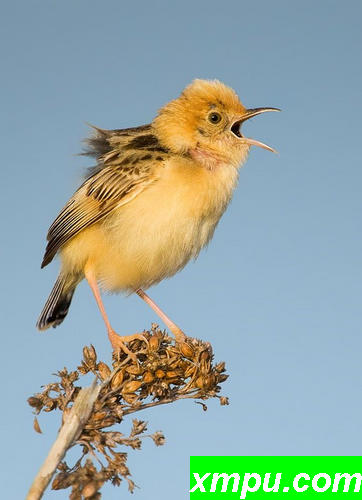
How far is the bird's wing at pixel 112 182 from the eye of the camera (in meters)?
6.75

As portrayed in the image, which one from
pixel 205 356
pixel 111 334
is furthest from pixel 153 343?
pixel 111 334

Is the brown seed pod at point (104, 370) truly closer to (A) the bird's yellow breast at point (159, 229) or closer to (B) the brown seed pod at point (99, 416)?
(B) the brown seed pod at point (99, 416)

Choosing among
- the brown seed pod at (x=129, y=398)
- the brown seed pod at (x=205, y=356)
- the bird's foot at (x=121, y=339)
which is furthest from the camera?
the bird's foot at (x=121, y=339)

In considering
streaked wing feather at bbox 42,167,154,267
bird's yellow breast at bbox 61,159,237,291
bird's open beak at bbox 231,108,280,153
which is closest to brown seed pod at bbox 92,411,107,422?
bird's yellow breast at bbox 61,159,237,291

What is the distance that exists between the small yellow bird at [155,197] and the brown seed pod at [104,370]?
0.80 m

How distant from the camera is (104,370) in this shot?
5.29 m

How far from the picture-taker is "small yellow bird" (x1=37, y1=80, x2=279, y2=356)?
6578 mm

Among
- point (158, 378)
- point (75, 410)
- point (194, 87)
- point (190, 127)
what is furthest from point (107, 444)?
point (194, 87)

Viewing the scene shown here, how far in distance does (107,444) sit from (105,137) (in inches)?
158

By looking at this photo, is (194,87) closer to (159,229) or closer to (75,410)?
(159,229)

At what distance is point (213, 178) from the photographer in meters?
6.83

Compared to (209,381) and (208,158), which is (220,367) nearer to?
(209,381)

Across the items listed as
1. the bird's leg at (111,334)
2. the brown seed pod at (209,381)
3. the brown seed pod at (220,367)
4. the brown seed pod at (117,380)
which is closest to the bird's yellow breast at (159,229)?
the bird's leg at (111,334)

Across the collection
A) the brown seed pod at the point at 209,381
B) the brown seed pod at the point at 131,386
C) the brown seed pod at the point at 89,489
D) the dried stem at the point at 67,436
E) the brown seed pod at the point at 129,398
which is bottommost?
the brown seed pod at the point at 89,489
